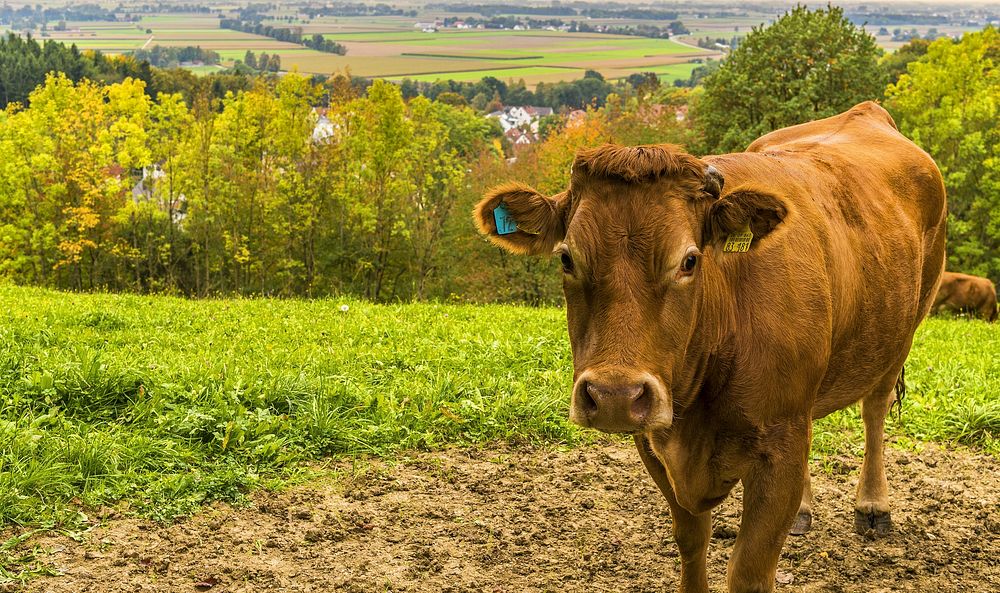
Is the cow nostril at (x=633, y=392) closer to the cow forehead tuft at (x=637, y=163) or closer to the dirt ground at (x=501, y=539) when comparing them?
the cow forehead tuft at (x=637, y=163)

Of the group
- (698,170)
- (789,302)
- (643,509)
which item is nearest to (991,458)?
(643,509)

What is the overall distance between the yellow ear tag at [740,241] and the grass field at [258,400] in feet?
12.8

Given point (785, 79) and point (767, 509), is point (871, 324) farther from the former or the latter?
point (785, 79)


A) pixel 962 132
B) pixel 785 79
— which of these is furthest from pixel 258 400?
pixel 962 132

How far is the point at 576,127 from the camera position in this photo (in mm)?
58688

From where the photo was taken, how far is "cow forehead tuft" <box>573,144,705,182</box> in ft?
12.2

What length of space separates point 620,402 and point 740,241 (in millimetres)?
1076

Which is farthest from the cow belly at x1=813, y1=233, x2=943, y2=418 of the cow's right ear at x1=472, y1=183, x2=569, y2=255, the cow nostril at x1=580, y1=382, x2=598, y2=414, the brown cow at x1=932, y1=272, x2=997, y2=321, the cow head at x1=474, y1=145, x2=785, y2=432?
the brown cow at x1=932, y1=272, x2=997, y2=321

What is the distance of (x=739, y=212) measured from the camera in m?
3.84

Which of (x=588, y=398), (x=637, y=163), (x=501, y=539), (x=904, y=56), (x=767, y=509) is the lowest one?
(x=501, y=539)

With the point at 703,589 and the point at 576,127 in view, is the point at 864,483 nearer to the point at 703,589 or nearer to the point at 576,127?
the point at 703,589

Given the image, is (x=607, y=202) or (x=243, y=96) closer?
(x=607, y=202)

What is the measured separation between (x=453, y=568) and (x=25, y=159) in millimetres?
51361

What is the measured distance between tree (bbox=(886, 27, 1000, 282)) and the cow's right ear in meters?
41.3
